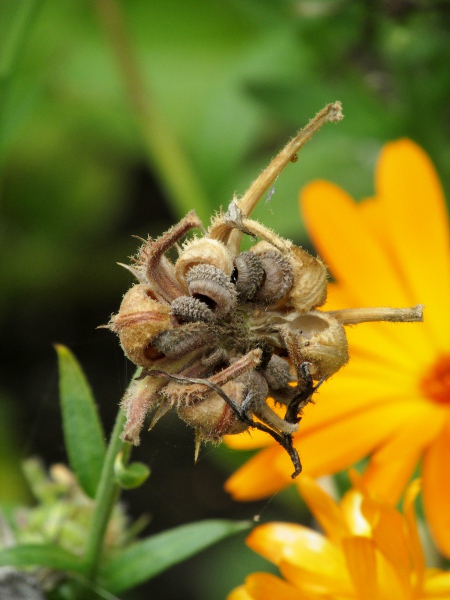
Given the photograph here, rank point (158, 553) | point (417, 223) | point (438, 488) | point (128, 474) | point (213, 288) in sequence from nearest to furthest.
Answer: point (213, 288) → point (128, 474) → point (158, 553) → point (438, 488) → point (417, 223)

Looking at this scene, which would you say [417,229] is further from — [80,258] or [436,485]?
[80,258]

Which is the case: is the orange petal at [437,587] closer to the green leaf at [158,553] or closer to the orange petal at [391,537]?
the orange petal at [391,537]

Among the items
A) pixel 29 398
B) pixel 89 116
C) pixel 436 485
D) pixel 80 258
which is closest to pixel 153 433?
pixel 29 398

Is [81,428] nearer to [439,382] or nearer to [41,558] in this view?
[41,558]

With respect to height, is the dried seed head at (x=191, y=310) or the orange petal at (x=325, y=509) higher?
the dried seed head at (x=191, y=310)

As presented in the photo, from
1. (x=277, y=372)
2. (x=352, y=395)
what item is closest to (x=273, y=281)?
(x=277, y=372)

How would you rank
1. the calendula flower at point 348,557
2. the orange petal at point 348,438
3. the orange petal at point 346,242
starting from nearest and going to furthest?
the calendula flower at point 348,557, the orange petal at point 348,438, the orange petal at point 346,242

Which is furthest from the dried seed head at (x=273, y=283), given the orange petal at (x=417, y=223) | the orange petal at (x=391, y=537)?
the orange petal at (x=417, y=223)
